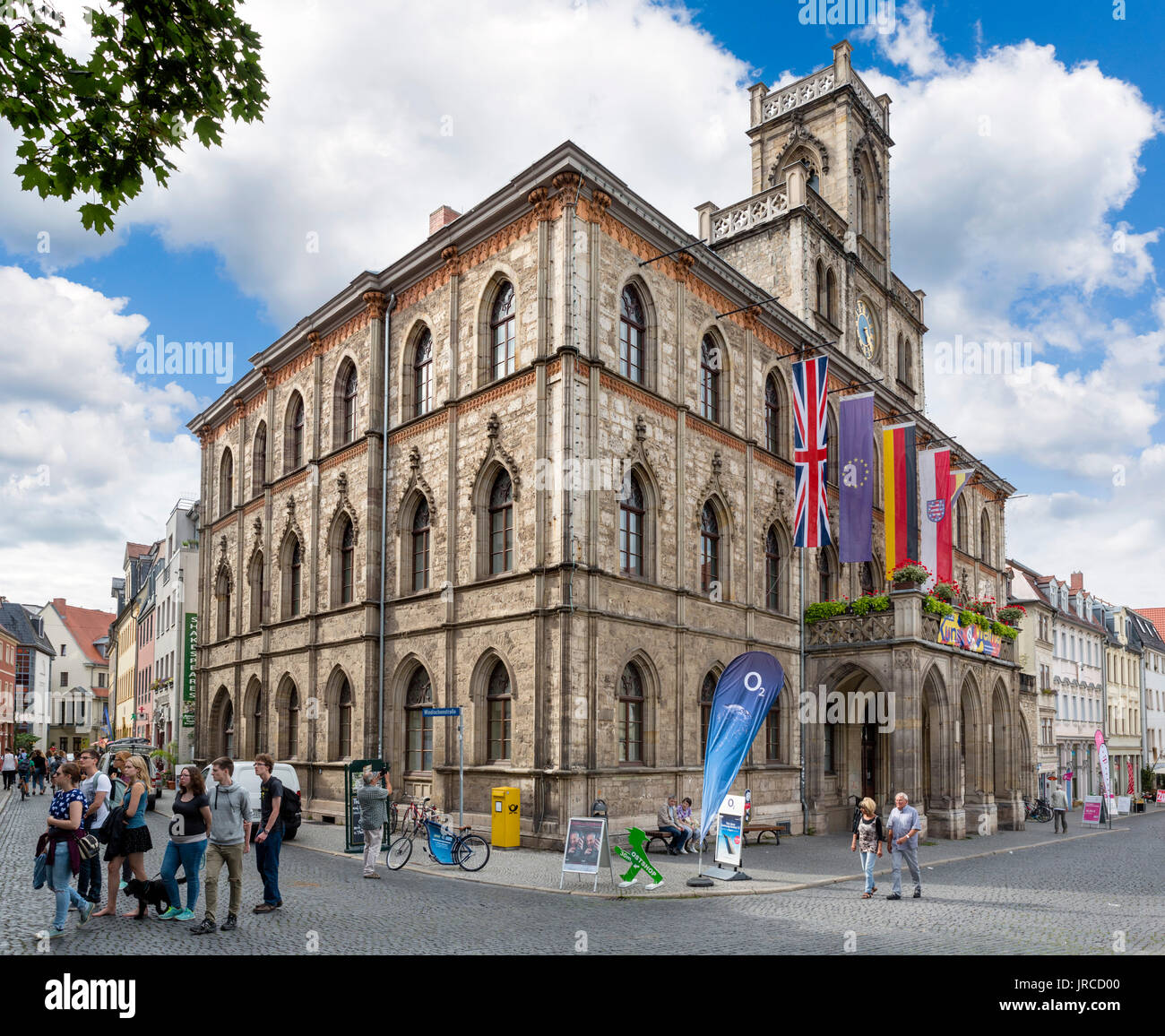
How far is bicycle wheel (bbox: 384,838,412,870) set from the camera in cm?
1677

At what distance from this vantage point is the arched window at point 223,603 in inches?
1379

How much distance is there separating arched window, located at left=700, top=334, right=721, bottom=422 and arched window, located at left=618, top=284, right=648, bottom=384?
8.23ft

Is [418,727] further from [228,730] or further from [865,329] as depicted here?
[865,329]

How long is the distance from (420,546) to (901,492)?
536 inches

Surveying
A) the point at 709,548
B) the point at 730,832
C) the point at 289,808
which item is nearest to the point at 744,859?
the point at 730,832

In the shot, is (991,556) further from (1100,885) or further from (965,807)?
(1100,885)

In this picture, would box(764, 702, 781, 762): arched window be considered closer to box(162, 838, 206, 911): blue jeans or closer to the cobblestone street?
the cobblestone street

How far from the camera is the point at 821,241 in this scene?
108ft

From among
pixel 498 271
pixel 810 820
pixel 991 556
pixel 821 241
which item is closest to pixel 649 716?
Result: pixel 810 820

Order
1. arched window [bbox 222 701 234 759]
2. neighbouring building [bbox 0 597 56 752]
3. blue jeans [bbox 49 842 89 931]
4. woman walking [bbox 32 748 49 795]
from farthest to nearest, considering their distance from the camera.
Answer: neighbouring building [bbox 0 597 56 752] → woman walking [bbox 32 748 49 795] → arched window [bbox 222 701 234 759] → blue jeans [bbox 49 842 89 931]

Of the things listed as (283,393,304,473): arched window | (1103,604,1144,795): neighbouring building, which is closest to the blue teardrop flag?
(283,393,304,473): arched window

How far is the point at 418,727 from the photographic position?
24406 millimetres

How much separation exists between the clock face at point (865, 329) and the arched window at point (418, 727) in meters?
19.0

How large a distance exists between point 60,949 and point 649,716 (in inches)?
536
